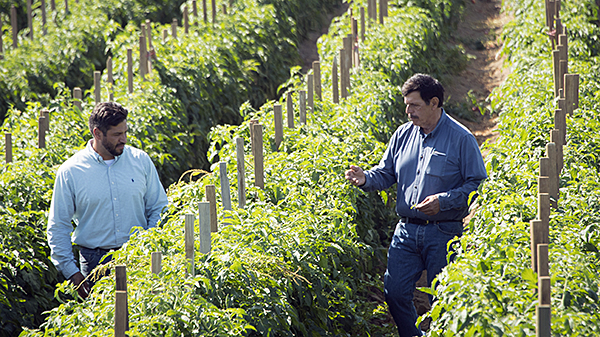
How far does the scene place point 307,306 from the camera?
362cm

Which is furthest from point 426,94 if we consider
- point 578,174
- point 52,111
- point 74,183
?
point 52,111

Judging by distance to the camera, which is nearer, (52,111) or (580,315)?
(580,315)

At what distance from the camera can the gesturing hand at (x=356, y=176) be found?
3977 millimetres

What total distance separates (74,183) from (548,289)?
104 inches

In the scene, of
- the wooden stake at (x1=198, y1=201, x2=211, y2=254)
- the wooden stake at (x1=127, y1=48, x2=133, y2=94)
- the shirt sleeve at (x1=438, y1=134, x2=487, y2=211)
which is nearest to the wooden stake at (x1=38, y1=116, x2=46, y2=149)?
the wooden stake at (x1=127, y1=48, x2=133, y2=94)

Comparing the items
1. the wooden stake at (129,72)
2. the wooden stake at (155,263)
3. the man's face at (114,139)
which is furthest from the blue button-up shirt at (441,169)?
the wooden stake at (129,72)

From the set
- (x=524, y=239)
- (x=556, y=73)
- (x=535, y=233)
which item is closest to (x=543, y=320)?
(x=535, y=233)

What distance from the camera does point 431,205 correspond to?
140 inches

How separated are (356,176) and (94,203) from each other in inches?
63.3

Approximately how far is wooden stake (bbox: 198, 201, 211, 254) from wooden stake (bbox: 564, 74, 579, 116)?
9.89 feet

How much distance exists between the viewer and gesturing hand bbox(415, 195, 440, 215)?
3.56m

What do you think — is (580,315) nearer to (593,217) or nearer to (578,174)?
(593,217)

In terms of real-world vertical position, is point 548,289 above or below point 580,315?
above

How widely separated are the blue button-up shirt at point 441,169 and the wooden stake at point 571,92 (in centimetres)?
141
